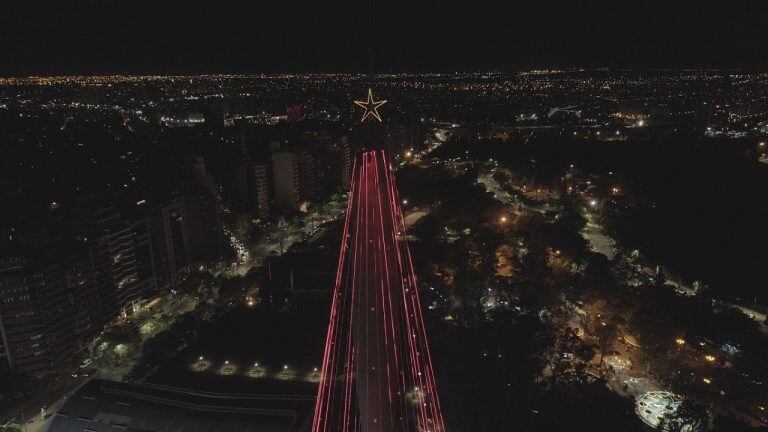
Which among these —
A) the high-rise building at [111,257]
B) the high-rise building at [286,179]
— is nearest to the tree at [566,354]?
the high-rise building at [111,257]

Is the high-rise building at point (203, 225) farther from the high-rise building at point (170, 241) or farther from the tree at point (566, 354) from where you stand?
the tree at point (566, 354)

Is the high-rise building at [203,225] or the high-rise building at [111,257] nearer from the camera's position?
the high-rise building at [111,257]

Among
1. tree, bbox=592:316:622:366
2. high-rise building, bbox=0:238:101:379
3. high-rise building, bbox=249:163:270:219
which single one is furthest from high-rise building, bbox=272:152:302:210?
tree, bbox=592:316:622:366

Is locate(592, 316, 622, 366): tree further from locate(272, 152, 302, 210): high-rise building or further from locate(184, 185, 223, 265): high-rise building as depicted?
locate(272, 152, 302, 210): high-rise building

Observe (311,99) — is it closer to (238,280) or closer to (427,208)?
(427,208)

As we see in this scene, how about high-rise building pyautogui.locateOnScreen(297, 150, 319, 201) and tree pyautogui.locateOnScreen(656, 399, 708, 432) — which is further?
high-rise building pyautogui.locateOnScreen(297, 150, 319, 201)

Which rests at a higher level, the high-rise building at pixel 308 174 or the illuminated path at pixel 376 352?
the high-rise building at pixel 308 174

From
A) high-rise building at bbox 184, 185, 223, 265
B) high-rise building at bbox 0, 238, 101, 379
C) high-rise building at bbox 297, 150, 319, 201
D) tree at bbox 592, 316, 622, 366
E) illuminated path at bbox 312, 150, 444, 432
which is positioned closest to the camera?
illuminated path at bbox 312, 150, 444, 432
